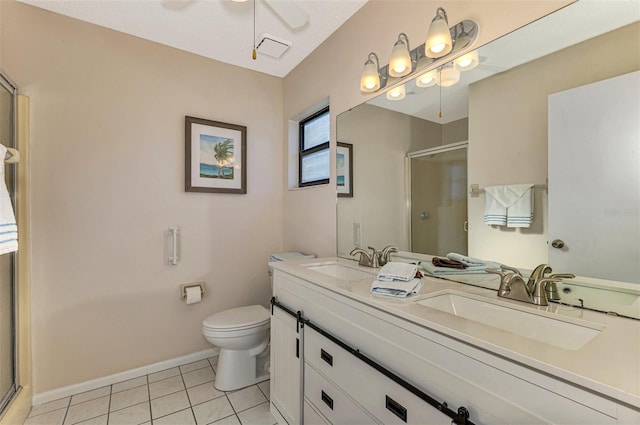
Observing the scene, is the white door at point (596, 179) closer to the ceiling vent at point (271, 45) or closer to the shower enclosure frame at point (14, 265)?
the ceiling vent at point (271, 45)

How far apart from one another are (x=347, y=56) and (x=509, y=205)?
1.39 metres

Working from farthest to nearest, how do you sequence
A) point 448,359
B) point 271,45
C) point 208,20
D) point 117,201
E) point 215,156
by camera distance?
point 215,156, point 271,45, point 117,201, point 208,20, point 448,359

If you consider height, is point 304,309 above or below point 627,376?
below

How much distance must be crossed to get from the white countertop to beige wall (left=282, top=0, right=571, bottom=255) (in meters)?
1.04

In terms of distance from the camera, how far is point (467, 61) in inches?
50.9

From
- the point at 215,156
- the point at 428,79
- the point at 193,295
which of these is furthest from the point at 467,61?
the point at 193,295

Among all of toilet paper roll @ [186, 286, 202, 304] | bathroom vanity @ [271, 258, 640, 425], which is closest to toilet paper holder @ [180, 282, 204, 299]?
toilet paper roll @ [186, 286, 202, 304]

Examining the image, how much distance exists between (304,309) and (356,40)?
5.46 feet

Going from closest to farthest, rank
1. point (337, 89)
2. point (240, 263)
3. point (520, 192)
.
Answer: point (520, 192) → point (337, 89) → point (240, 263)

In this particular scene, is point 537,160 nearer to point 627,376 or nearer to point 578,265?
point 578,265

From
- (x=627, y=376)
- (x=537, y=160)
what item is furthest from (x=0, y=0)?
(x=627, y=376)

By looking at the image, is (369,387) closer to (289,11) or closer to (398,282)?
(398,282)

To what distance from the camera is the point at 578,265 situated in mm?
1019

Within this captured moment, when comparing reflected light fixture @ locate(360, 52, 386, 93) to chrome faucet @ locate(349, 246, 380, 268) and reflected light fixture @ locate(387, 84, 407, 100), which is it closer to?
reflected light fixture @ locate(387, 84, 407, 100)
